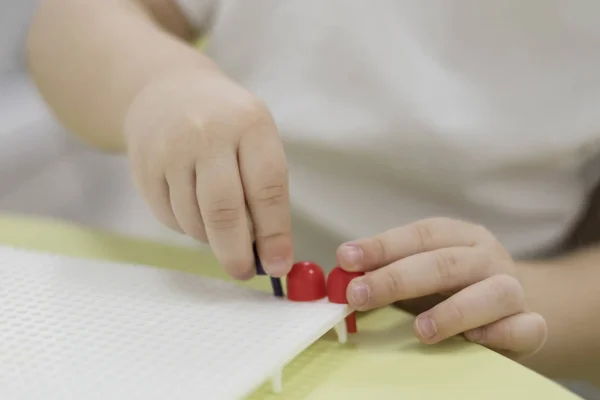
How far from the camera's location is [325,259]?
1.80 feet

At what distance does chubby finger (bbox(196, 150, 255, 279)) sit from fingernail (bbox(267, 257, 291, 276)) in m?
0.01

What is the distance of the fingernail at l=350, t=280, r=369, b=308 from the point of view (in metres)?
0.31

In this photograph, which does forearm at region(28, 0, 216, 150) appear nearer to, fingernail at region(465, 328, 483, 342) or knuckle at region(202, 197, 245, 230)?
knuckle at region(202, 197, 245, 230)

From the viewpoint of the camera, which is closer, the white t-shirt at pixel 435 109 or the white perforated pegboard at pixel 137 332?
the white perforated pegboard at pixel 137 332

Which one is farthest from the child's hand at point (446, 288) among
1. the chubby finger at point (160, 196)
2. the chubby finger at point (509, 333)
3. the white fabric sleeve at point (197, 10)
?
the white fabric sleeve at point (197, 10)

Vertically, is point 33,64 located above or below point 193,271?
above

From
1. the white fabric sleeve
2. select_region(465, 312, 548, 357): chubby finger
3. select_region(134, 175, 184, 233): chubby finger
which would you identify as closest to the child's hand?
select_region(465, 312, 548, 357): chubby finger

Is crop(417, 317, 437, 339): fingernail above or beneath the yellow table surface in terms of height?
above

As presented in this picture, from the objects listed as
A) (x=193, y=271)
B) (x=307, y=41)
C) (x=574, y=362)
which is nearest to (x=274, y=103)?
(x=307, y=41)

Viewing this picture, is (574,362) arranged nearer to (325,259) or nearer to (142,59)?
(325,259)

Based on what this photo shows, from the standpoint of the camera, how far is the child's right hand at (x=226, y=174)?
332 mm

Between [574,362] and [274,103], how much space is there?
294mm

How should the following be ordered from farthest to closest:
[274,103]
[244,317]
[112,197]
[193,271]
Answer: [112,197] < [274,103] < [193,271] < [244,317]

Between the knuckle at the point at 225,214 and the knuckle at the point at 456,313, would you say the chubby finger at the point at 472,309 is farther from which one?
the knuckle at the point at 225,214
